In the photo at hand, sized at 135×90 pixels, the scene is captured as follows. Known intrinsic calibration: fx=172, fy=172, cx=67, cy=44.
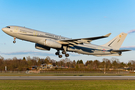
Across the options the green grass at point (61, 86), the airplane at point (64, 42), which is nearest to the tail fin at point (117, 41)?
the airplane at point (64, 42)

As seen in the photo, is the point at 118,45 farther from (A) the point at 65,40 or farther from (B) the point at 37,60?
(B) the point at 37,60

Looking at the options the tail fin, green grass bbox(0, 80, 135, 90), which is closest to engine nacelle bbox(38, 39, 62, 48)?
green grass bbox(0, 80, 135, 90)

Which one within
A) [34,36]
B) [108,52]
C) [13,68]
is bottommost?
[13,68]

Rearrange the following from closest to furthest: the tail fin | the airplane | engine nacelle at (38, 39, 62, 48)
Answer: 1. the airplane
2. engine nacelle at (38, 39, 62, 48)
3. the tail fin

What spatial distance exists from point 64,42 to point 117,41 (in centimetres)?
1784

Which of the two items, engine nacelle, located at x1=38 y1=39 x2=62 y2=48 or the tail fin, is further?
the tail fin

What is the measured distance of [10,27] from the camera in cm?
3553

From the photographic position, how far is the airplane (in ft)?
117

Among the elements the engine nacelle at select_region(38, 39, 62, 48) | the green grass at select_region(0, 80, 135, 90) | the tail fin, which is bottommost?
the green grass at select_region(0, 80, 135, 90)

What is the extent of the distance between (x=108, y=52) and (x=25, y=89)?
30953 millimetres

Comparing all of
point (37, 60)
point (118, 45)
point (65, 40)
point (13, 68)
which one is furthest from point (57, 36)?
point (37, 60)

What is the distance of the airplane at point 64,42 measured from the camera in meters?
35.6

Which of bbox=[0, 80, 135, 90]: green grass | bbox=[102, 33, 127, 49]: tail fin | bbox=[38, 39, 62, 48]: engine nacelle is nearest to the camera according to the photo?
bbox=[0, 80, 135, 90]: green grass

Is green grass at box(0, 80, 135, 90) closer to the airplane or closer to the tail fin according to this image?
the airplane
